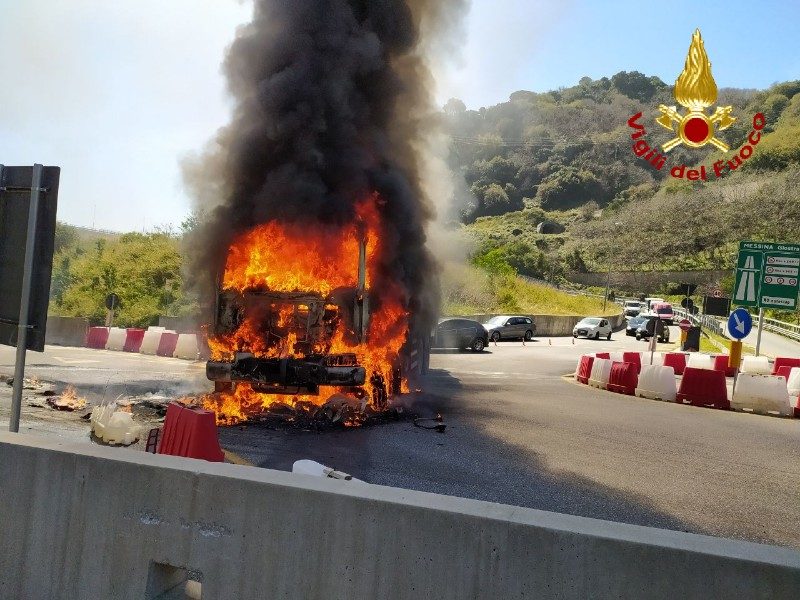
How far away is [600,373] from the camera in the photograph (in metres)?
17.5

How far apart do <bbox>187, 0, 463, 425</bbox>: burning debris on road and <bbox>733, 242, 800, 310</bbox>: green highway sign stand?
942 centimetres

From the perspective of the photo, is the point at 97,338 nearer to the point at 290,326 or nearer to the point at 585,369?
the point at 585,369

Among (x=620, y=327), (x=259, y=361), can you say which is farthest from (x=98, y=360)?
(x=620, y=327)

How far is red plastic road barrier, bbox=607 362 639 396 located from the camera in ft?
53.2

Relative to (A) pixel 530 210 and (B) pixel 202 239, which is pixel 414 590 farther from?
(A) pixel 530 210

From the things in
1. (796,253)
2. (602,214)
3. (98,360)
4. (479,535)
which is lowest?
(98,360)

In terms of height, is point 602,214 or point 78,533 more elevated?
point 602,214

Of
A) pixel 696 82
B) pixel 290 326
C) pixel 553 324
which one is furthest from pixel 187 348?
pixel 696 82

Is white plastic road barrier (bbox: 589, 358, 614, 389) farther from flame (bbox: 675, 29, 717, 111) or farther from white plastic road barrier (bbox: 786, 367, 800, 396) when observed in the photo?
flame (bbox: 675, 29, 717, 111)

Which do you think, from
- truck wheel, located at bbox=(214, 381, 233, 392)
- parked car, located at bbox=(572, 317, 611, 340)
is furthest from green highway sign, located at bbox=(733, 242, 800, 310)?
parked car, located at bbox=(572, 317, 611, 340)

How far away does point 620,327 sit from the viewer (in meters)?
58.2

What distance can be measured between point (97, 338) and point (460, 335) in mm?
13222

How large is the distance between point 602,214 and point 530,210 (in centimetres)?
1273

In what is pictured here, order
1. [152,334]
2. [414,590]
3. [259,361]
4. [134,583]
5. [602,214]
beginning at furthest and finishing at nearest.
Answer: [602,214] < [152,334] < [259,361] < [134,583] < [414,590]
